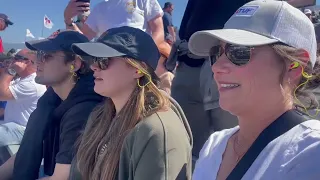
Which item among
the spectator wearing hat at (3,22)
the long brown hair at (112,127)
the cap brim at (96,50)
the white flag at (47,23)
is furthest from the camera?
the white flag at (47,23)

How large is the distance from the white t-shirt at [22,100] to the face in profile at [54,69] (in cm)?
156

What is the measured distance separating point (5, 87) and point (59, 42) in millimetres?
1719

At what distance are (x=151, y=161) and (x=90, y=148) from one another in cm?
49

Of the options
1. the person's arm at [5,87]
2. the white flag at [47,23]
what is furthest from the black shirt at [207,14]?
the white flag at [47,23]

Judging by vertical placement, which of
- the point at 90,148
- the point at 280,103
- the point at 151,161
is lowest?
the point at 90,148

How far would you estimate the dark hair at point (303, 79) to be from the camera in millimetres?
1507

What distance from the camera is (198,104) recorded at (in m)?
3.04

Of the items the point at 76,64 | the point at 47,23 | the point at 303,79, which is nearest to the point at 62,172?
the point at 76,64

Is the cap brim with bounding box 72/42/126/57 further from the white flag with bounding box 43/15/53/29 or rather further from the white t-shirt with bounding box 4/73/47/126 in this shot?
the white flag with bounding box 43/15/53/29

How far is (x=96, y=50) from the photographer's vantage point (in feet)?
7.88

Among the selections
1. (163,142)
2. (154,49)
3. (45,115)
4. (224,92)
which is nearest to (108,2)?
(45,115)

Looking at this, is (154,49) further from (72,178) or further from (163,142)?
(72,178)

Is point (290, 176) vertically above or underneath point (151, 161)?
above

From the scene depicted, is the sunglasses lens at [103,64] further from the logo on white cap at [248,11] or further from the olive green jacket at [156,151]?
the logo on white cap at [248,11]
